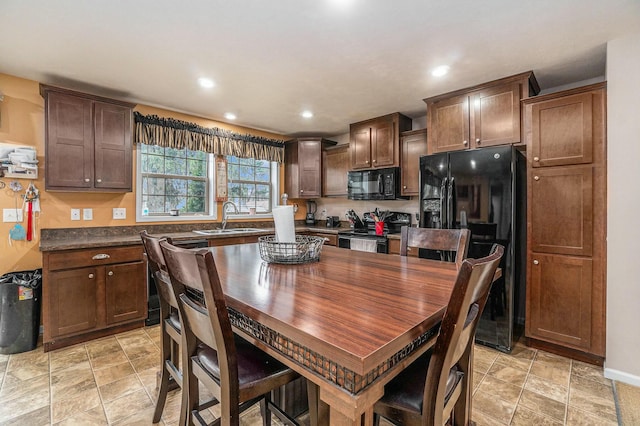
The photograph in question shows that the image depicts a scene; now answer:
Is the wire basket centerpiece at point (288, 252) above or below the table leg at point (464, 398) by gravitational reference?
above

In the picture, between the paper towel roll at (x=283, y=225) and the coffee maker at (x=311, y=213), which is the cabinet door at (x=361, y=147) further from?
the paper towel roll at (x=283, y=225)

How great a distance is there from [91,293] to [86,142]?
1.42 metres

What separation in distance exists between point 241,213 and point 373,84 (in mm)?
2599

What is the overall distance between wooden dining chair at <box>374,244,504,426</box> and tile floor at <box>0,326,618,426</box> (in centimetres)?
96

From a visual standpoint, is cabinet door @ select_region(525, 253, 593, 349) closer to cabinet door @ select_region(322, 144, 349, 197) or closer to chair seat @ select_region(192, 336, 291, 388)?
chair seat @ select_region(192, 336, 291, 388)

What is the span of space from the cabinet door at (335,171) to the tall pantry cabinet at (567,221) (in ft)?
7.88

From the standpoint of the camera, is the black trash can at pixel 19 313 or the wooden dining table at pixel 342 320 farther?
the black trash can at pixel 19 313

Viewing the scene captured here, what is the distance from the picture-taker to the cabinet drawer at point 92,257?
2572 mm

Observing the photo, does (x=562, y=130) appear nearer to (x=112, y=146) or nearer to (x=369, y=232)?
(x=369, y=232)

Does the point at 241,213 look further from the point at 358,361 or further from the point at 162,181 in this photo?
the point at 358,361

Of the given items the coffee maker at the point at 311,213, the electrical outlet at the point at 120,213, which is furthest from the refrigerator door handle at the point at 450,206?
the electrical outlet at the point at 120,213

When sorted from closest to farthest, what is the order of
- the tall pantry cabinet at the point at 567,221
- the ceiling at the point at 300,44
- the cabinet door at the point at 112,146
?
the ceiling at the point at 300,44 < the tall pantry cabinet at the point at 567,221 < the cabinet door at the point at 112,146

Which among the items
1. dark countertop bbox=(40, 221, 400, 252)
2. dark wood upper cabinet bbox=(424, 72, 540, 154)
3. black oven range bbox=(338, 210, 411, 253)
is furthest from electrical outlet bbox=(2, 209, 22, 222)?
dark wood upper cabinet bbox=(424, 72, 540, 154)

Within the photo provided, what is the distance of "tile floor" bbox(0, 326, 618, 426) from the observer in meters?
1.77
